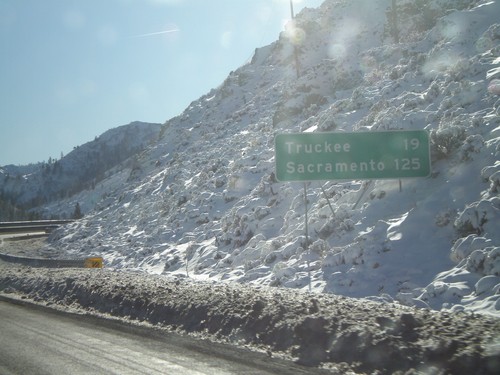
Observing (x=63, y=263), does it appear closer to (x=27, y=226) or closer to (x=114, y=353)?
(x=114, y=353)

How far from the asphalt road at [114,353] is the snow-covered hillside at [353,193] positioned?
4.45 meters

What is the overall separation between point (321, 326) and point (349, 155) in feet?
27.8

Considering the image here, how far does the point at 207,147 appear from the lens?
4625 cm

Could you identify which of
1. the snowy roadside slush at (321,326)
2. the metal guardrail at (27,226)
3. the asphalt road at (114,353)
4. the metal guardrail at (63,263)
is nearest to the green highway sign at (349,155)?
the snowy roadside slush at (321,326)

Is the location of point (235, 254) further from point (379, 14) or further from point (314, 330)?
point (379, 14)

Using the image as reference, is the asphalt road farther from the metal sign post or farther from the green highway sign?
the green highway sign

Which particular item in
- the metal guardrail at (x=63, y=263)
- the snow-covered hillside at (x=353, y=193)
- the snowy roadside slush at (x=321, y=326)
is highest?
the snow-covered hillside at (x=353, y=193)

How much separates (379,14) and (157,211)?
30.1 m

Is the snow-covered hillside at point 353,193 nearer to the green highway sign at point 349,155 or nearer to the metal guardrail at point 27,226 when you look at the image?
the green highway sign at point 349,155

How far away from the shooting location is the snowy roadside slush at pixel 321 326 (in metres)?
6.04

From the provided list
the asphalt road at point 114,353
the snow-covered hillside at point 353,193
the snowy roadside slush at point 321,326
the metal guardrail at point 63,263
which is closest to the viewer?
the snowy roadside slush at point 321,326

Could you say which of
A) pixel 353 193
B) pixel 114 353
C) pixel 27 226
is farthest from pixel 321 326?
pixel 27 226

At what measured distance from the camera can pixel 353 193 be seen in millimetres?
18031

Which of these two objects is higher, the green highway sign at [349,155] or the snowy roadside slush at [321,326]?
the green highway sign at [349,155]
